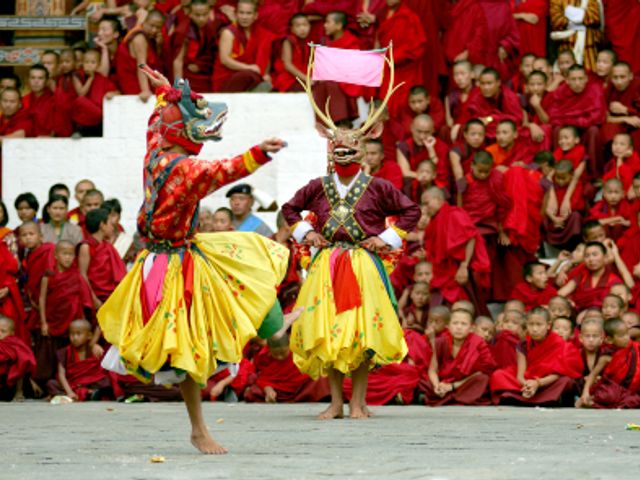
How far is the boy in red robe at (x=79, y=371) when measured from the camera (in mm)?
12289

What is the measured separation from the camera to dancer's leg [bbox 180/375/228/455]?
23.4 feet

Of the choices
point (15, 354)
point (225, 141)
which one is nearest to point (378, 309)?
point (15, 354)

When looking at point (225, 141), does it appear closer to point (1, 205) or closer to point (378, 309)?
point (1, 205)

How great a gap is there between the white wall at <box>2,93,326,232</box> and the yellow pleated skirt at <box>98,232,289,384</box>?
708 centimetres

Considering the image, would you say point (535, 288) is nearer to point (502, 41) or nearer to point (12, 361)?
point (502, 41)

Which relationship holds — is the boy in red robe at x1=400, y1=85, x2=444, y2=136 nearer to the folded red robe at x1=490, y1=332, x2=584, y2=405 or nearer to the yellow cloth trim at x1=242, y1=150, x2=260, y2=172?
the folded red robe at x1=490, y1=332, x2=584, y2=405

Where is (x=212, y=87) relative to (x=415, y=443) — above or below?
above

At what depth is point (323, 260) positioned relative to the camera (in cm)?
963

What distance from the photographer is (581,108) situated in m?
14.5

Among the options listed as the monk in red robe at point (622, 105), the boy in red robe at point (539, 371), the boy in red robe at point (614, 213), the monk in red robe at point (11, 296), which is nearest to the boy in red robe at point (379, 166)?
the boy in red robe at point (614, 213)

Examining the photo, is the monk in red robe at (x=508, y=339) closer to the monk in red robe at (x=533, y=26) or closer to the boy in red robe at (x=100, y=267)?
the boy in red robe at (x=100, y=267)

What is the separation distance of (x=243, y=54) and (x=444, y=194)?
2.98 metres

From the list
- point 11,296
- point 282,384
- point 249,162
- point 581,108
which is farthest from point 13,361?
point 249,162

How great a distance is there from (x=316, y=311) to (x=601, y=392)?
241cm
